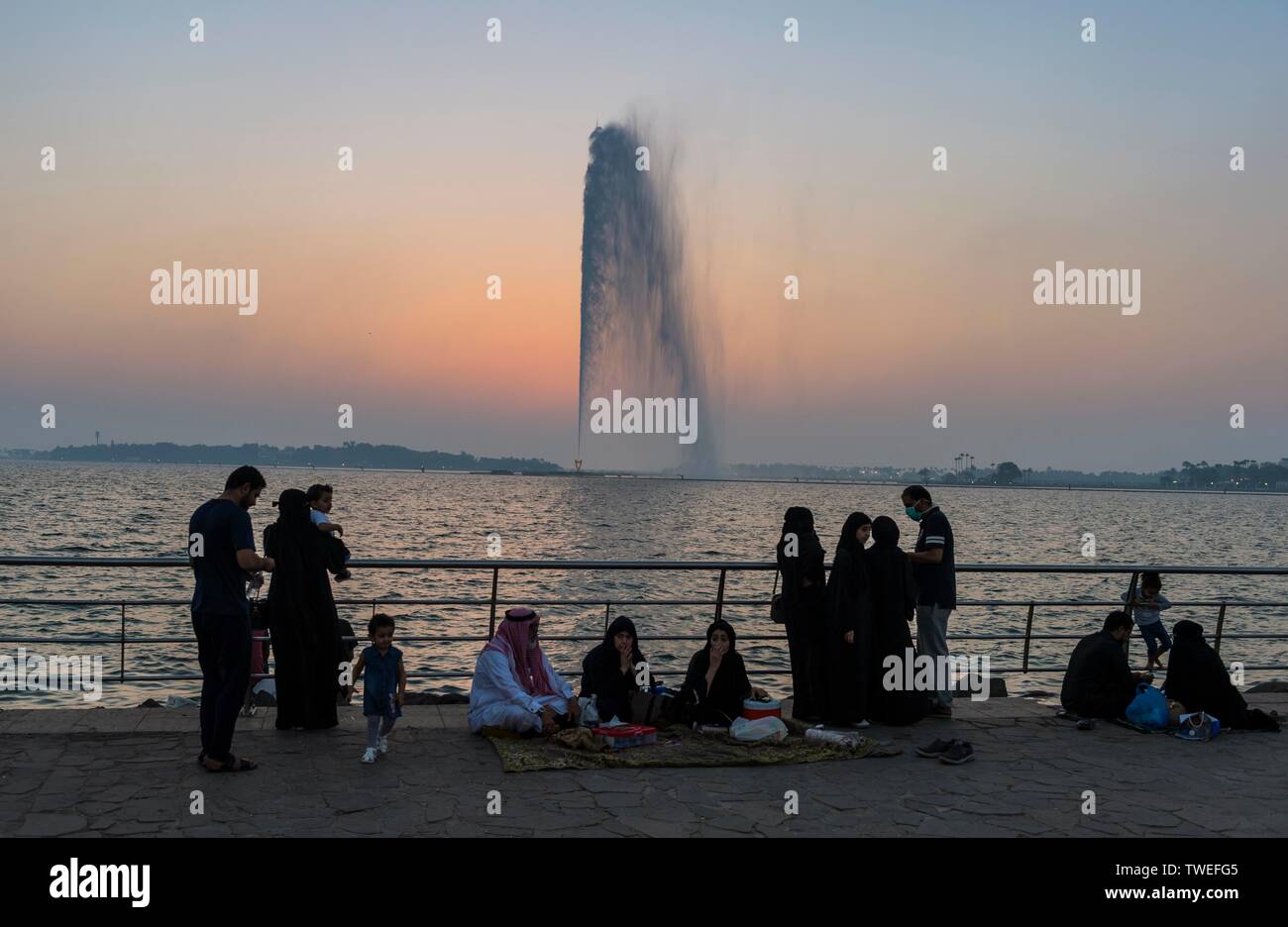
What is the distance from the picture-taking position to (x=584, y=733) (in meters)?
8.71

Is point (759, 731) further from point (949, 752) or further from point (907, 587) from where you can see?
point (907, 587)

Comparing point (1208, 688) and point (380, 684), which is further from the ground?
point (380, 684)

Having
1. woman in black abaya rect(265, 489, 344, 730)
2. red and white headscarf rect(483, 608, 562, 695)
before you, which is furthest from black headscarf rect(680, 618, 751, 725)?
woman in black abaya rect(265, 489, 344, 730)

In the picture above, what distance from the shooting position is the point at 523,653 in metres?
9.57

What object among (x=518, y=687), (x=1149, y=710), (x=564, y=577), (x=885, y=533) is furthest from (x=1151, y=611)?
(x=564, y=577)

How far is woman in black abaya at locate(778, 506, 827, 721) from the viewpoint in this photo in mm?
10062

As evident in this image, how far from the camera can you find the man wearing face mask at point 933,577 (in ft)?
34.0

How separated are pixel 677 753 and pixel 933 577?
3.25 m

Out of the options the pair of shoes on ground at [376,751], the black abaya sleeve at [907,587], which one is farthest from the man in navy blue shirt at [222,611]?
the black abaya sleeve at [907,587]

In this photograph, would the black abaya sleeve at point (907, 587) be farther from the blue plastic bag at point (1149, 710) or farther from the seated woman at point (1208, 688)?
the seated woman at point (1208, 688)

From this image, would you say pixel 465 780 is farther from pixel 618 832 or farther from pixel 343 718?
pixel 343 718

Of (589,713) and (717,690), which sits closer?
(589,713)

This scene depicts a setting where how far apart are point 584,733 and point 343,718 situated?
92.4 inches

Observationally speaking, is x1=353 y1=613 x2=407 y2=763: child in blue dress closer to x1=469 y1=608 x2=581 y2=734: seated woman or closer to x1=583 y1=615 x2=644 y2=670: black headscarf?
x1=469 y1=608 x2=581 y2=734: seated woman
